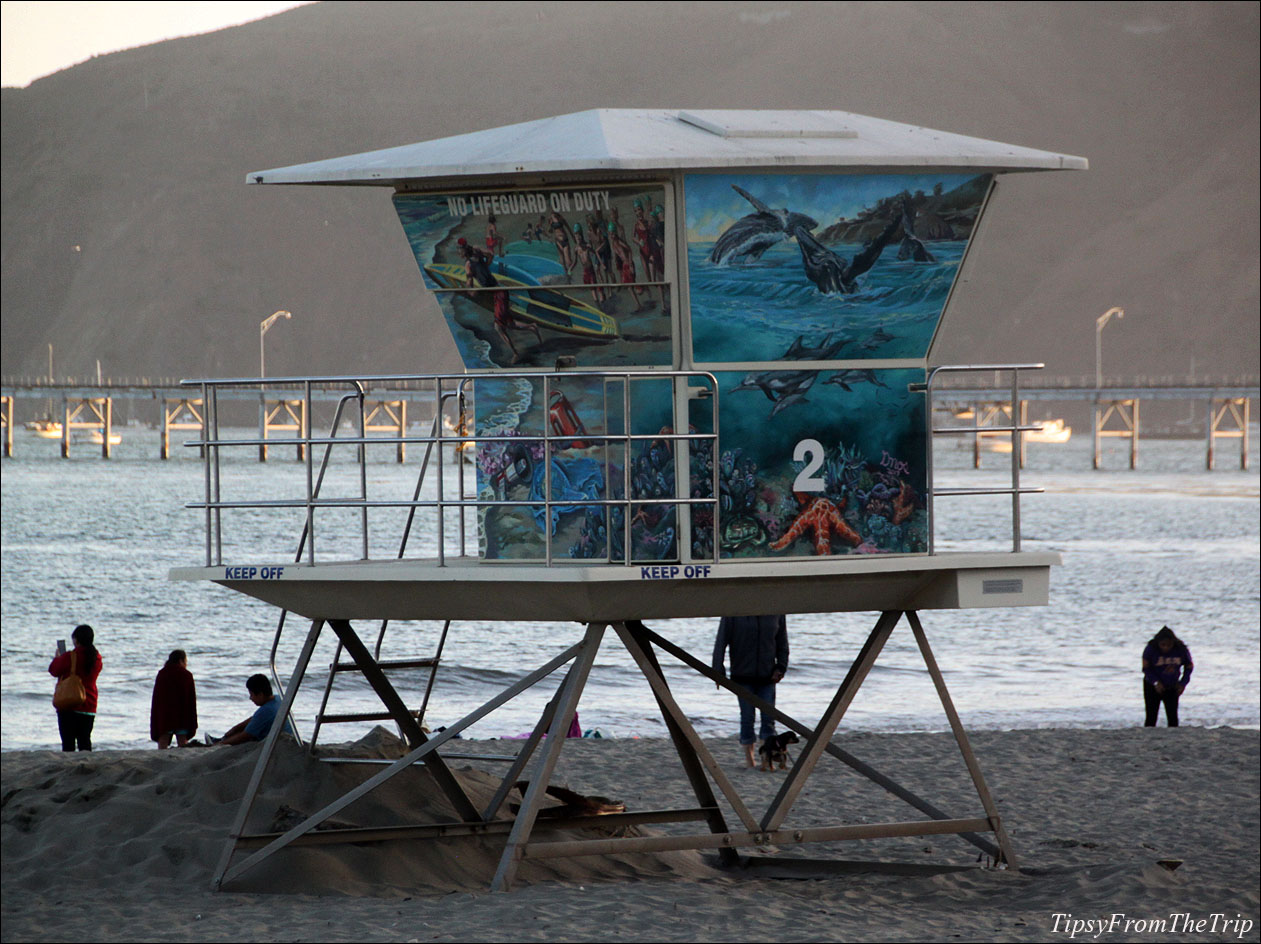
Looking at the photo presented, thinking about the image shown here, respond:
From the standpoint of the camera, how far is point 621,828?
1138cm

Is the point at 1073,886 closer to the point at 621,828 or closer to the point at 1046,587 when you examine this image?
the point at 1046,587

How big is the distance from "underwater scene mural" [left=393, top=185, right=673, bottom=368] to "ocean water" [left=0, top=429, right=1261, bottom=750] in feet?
40.0

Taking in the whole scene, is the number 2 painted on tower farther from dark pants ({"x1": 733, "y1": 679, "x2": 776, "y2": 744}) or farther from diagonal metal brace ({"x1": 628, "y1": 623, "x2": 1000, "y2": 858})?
dark pants ({"x1": 733, "y1": 679, "x2": 776, "y2": 744})

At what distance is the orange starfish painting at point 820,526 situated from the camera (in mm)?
9578

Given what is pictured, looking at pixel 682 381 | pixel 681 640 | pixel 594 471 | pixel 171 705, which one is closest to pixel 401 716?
pixel 594 471

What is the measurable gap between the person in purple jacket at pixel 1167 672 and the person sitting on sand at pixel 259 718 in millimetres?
11396

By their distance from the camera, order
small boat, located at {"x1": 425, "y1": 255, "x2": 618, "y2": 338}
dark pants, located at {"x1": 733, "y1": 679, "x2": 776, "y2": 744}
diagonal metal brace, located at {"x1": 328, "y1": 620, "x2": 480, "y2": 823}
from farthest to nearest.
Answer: dark pants, located at {"x1": 733, "y1": 679, "x2": 776, "y2": 744}
diagonal metal brace, located at {"x1": 328, "y1": 620, "x2": 480, "y2": 823}
small boat, located at {"x1": 425, "y1": 255, "x2": 618, "y2": 338}

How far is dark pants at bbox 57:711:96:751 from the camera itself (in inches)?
643

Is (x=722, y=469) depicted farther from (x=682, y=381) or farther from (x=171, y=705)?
(x=171, y=705)

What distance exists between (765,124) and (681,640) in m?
27.5

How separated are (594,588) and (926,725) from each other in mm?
14888

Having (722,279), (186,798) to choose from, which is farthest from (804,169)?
(186,798)

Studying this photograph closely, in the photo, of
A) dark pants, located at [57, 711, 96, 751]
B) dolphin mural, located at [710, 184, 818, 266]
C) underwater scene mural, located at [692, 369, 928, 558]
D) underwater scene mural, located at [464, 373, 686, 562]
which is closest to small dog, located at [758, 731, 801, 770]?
underwater scene mural, located at [692, 369, 928, 558]

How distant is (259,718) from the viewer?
12938mm
